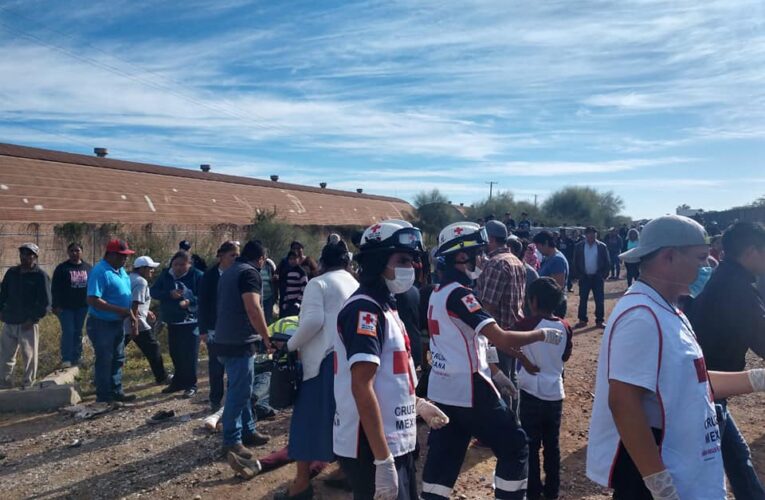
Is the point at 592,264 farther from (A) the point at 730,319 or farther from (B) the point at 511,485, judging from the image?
(B) the point at 511,485

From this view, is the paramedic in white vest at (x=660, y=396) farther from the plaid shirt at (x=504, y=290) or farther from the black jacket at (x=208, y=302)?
the black jacket at (x=208, y=302)

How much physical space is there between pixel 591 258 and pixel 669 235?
8.67 m

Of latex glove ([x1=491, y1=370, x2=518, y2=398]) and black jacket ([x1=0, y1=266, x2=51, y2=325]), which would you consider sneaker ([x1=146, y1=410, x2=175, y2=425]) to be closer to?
black jacket ([x1=0, y1=266, x2=51, y2=325])

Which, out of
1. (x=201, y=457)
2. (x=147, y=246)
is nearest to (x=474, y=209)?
(x=147, y=246)

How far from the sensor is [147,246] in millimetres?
16516

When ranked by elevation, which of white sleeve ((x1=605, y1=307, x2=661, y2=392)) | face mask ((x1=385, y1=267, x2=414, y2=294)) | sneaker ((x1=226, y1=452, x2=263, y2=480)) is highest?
face mask ((x1=385, y1=267, x2=414, y2=294))

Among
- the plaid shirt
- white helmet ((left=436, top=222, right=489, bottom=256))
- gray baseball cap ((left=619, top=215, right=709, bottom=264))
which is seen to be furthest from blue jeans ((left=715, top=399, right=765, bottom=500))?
the plaid shirt

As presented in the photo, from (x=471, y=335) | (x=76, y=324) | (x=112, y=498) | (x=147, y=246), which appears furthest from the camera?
(x=147, y=246)

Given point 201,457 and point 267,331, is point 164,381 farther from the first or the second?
point 267,331

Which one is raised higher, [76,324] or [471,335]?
[471,335]

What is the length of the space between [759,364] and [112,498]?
8431 millimetres

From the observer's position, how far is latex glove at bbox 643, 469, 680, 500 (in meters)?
2.00

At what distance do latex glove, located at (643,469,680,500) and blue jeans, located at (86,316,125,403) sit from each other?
20.9 feet

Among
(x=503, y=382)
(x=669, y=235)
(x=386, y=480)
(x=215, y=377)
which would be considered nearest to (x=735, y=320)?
(x=503, y=382)
